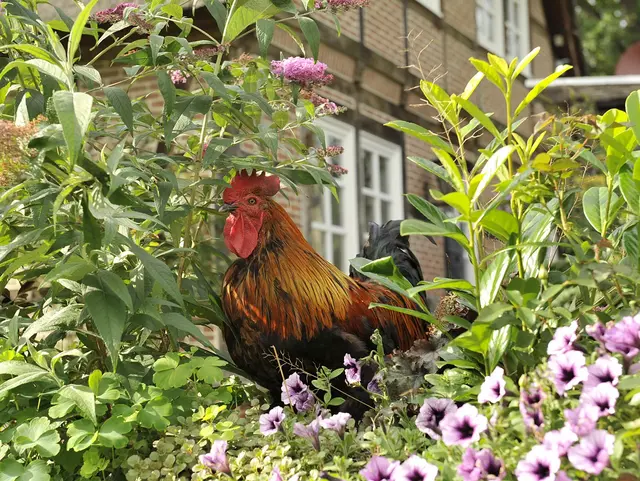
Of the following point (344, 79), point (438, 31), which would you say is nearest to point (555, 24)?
point (438, 31)

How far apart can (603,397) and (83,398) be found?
1390 millimetres

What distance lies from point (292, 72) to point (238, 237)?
0.64 m

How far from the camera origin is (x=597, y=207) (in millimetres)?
2471

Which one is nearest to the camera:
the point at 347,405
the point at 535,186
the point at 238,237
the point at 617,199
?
the point at 535,186

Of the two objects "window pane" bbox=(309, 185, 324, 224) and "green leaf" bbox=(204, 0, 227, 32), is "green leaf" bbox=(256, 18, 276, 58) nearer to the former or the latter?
"green leaf" bbox=(204, 0, 227, 32)

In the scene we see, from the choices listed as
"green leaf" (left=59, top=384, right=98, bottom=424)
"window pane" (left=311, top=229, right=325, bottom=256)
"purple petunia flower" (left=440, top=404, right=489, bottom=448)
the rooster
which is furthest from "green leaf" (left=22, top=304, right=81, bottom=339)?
"window pane" (left=311, top=229, right=325, bottom=256)

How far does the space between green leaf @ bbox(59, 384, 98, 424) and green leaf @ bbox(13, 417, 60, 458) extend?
9 centimetres

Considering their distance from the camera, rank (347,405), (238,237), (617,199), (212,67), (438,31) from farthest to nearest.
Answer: (438,31) < (212,67) < (238,237) < (347,405) < (617,199)

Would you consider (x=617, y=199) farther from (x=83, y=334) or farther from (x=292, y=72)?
(x=83, y=334)

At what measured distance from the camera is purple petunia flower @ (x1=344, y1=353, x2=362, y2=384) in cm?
250

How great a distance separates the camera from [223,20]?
121 inches

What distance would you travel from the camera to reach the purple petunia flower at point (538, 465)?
1.70 meters

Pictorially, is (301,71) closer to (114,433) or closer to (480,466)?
(114,433)

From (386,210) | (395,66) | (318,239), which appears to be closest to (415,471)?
(318,239)
